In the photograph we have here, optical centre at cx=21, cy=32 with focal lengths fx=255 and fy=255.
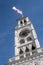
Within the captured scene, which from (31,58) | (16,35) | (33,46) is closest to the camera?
(31,58)

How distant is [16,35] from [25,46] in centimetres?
409

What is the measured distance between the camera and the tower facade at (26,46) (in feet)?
166

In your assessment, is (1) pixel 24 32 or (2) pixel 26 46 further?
(1) pixel 24 32

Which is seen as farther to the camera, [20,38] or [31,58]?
[20,38]

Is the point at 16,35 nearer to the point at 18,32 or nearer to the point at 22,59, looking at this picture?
the point at 18,32

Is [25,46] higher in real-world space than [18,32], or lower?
lower

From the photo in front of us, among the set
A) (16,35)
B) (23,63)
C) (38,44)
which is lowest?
(23,63)

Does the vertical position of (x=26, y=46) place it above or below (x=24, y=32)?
below

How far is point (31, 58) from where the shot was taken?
166ft

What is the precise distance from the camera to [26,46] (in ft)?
181

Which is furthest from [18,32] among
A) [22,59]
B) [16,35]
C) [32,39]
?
[22,59]

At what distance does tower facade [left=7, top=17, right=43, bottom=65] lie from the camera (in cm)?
5053

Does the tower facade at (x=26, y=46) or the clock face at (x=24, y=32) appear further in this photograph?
the clock face at (x=24, y=32)

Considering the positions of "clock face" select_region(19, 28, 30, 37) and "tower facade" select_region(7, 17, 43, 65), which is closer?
"tower facade" select_region(7, 17, 43, 65)
